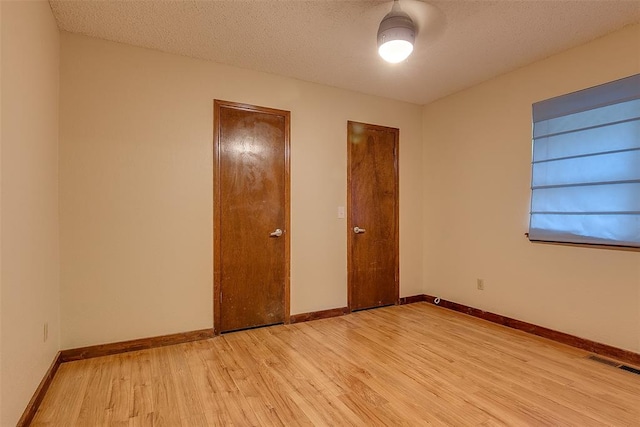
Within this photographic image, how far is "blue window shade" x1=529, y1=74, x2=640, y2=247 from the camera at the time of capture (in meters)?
2.52

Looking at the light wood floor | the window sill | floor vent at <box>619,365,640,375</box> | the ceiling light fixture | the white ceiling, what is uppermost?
the white ceiling

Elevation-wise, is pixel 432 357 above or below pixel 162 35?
below

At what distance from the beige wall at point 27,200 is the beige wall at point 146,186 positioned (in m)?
0.16

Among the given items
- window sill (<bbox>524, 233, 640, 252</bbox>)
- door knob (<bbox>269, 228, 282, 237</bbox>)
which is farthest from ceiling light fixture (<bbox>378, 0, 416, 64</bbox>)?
window sill (<bbox>524, 233, 640, 252</bbox>)

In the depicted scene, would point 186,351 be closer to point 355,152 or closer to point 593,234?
point 355,152

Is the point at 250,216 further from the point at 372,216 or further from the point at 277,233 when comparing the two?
the point at 372,216

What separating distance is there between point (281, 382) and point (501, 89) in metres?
3.58

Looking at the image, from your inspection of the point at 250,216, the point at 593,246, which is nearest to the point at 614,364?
the point at 593,246

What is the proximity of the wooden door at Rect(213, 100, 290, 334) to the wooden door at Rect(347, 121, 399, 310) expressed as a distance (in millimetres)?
870

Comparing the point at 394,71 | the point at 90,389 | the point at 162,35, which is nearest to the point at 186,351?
the point at 90,389

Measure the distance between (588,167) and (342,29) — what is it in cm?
233

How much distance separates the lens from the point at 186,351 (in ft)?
9.35

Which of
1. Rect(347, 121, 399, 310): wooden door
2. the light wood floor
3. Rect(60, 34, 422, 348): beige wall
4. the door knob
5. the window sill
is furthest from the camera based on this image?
Rect(347, 121, 399, 310): wooden door

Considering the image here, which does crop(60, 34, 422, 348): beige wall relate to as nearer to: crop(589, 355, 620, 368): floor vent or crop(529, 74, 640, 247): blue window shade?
crop(529, 74, 640, 247): blue window shade
